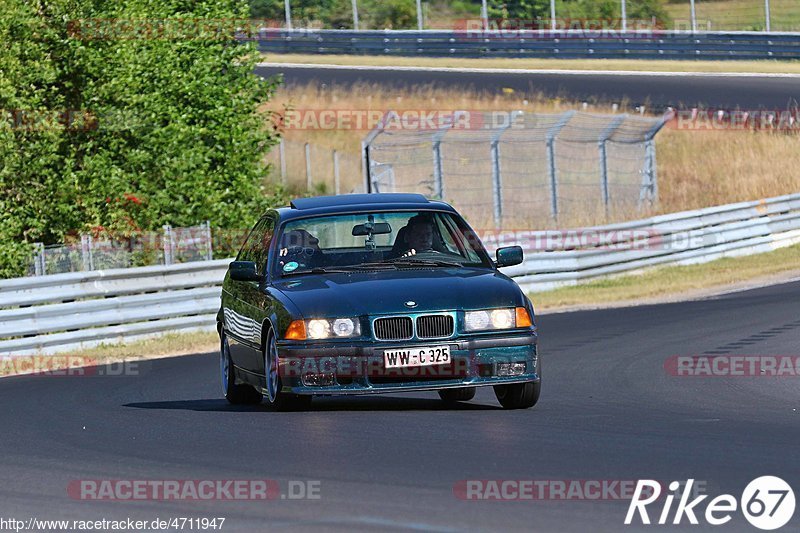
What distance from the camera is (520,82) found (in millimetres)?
49719

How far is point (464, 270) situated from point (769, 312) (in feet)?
31.0

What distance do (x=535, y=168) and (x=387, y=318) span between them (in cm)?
2689

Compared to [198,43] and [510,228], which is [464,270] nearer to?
[198,43]

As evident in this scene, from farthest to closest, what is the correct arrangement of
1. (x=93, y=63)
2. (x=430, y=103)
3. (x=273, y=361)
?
(x=430, y=103), (x=93, y=63), (x=273, y=361)

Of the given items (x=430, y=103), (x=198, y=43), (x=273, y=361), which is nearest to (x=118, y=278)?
(x=198, y=43)

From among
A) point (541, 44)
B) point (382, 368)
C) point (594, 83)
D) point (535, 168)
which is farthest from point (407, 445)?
point (541, 44)

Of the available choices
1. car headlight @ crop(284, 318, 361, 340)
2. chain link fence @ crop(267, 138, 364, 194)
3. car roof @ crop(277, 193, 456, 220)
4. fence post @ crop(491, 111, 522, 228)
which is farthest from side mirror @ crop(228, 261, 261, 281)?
chain link fence @ crop(267, 138, 364, 194)

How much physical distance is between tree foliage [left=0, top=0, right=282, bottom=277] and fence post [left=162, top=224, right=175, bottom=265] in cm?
249

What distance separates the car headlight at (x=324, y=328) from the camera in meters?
10.2

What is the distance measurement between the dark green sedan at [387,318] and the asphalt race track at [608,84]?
32.9 meters

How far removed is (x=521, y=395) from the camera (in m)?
10.7

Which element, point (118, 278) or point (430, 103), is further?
point (430, 103)

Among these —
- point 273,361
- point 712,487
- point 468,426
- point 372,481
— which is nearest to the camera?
point 712,487

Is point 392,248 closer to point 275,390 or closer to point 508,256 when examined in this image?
point 508,256
